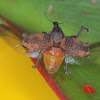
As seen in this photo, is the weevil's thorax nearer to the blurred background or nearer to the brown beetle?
the brown beetle

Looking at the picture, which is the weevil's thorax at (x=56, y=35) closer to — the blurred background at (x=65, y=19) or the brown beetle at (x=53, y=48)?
the brown beetle at (x=53, y=48)

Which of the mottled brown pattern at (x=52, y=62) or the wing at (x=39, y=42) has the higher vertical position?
the wing at (x=39, y=42)

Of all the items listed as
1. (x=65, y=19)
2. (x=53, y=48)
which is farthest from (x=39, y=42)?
(x=65, y=19)

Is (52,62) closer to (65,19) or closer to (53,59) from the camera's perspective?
(53,59)

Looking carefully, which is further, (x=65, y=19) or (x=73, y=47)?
(x=65, y=19)

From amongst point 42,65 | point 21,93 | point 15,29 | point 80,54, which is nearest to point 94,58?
point 80,54

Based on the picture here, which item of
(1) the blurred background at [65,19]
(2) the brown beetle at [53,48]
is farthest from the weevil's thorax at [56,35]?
(1) the blurred background at [65,19]
